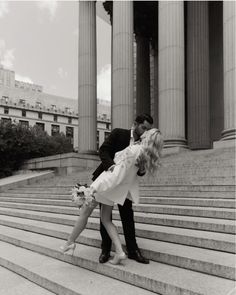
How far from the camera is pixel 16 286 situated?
434 cm

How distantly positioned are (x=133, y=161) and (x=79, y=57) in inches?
762

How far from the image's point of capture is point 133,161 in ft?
13.4

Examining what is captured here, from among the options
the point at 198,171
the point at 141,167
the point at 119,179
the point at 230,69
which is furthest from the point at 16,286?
the point at 230,69

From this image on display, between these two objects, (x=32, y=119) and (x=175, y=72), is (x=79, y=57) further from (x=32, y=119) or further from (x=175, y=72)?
(x=32, y=119)

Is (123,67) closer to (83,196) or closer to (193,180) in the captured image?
(193,180)

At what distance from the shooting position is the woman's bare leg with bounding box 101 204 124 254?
4.12 meters

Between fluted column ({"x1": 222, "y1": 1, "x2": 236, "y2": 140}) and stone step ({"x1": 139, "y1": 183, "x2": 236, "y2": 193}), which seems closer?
stone step ({"x1": 139, "y1": 183, "x2": 236, "y2": 193})

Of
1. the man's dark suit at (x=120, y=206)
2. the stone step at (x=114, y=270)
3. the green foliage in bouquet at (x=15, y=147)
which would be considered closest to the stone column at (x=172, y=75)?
the green foliage in bouquet at (x=15, y=147)

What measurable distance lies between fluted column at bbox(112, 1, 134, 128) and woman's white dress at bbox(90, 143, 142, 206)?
44.3ft

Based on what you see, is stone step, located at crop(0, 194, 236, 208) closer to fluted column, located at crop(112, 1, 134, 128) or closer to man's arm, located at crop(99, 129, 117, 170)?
man's arm, located at crop(99, 129, 117, 170)

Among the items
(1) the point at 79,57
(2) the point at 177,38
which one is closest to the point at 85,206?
(2) the point at 177,38

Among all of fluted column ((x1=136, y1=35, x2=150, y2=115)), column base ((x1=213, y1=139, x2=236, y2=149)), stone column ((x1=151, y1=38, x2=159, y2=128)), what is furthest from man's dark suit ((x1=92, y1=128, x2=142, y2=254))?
stone column ((x1=151, y1=38, x2=159, y2=128))

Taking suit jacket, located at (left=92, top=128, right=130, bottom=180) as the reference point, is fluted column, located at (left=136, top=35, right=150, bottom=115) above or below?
above

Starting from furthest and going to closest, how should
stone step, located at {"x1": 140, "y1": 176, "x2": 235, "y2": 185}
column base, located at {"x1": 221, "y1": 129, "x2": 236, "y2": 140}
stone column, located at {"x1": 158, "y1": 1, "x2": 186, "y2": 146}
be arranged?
stone column, located at {"x1": 158, "y1": 1, "x2": 186, "y2": 146}
column base, located at {"x1": 221, "y1": 129, "x2": 236, "y2": 140}
stone step, located at {"x1": 140, "y1": 176, "x2": 235, "y2": 185}
